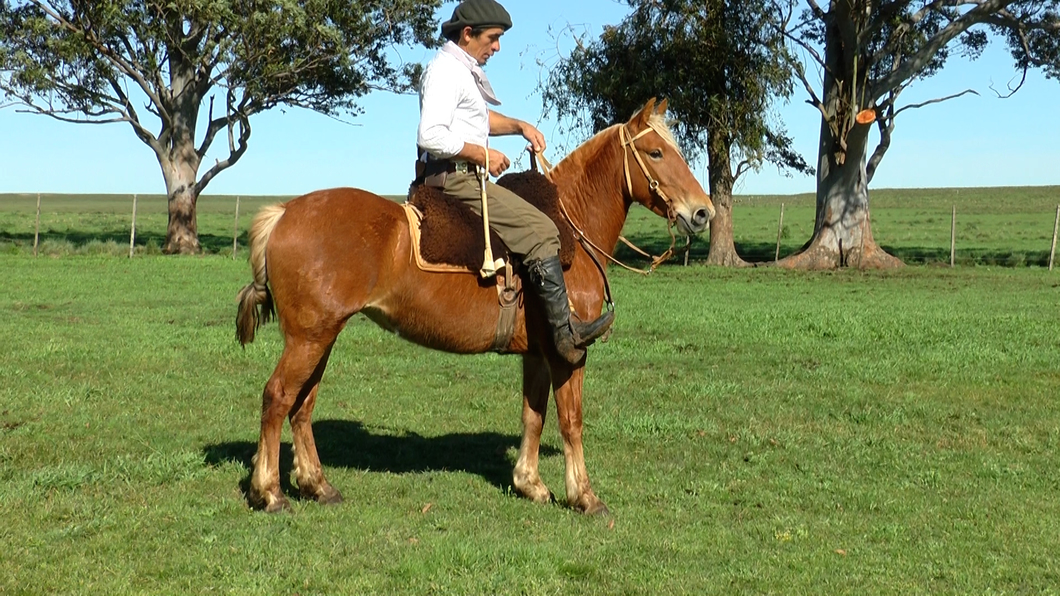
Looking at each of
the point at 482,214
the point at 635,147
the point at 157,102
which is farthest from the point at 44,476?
the point at 157,102

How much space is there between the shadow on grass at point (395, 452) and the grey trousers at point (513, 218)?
184cm

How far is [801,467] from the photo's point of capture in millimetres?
7945

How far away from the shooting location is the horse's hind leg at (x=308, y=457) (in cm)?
687

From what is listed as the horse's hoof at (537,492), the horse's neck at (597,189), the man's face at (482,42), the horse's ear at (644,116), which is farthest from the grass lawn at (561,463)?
the man's face at (482,42)

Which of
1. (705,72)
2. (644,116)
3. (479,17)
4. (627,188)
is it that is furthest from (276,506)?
(705,72)

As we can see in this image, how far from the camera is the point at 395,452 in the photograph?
8.41m

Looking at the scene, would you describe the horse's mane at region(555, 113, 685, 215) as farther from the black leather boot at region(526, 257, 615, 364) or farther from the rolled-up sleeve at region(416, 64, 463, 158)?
the rolled-up sleeve at region(416, 64, 463, 158)

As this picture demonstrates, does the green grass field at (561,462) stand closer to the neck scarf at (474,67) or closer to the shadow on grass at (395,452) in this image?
the shadow on grass at (395,452)

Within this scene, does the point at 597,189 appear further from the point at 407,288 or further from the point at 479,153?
the point at 407,288

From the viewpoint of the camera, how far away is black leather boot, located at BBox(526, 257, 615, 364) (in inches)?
262

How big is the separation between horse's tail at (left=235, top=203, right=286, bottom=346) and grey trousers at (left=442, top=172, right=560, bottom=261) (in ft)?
3.75

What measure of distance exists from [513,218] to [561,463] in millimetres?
2336

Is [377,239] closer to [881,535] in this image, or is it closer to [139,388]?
[881,535]

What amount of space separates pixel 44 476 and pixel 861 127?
85.2 feet
